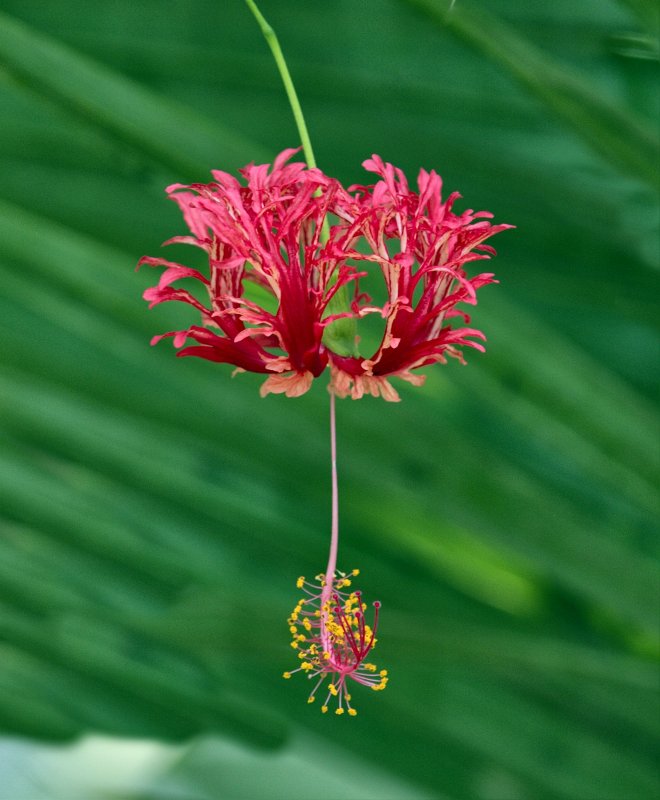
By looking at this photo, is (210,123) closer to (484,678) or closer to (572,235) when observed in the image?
(572,235)

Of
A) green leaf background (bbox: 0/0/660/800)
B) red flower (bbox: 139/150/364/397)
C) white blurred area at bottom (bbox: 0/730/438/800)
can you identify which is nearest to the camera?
red flower (bbox: 139/150/364/397)

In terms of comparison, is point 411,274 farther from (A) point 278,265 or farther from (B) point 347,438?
(B) point 347,438

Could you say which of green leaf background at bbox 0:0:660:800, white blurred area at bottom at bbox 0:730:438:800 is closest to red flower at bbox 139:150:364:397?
green leaf background at bbox 0:0:660:800

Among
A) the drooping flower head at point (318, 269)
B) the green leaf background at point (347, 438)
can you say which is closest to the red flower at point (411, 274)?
the drooping flower head at point (318, 269)

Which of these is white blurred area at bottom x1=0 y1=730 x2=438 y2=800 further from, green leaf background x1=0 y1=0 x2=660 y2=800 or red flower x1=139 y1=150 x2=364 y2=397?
red flower x1=139 y1=150 x2=364 y2=397

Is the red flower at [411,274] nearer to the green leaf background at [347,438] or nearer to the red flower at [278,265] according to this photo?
the red flower at [278,265]

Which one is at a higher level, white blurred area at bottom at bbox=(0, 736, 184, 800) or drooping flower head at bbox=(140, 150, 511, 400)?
drooping flower head at bbox=(140, 150, 511, 400)
